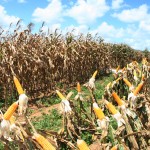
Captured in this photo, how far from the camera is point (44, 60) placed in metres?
16.0

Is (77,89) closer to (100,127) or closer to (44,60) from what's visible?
(100,127)

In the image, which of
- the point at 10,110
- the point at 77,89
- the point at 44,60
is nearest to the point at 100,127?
the point at 10,110

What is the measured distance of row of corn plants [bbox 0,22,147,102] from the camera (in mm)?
13252

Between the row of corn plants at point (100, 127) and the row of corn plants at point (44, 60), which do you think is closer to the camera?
the row of corn plants at point (100, 127)

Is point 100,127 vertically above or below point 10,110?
below

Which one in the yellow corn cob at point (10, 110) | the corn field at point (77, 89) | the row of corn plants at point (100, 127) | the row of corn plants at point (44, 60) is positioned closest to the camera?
the yellow corn cob at point (10, 110)

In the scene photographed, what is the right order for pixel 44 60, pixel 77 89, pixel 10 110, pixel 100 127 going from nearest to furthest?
1. pixel 10 110
2. pixel 100 127
3. pixel 77 89
4. pixel 44 60

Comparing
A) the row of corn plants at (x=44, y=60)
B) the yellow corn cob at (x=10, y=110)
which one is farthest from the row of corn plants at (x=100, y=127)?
the row of corn plants at (x=44, y=60)

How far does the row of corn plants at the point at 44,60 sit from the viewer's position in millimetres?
13252

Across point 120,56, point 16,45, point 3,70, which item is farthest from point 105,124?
point 120,56

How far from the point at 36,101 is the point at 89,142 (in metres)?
6.81

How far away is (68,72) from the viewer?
19.1 m

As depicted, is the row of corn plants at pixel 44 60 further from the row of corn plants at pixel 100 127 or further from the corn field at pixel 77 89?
the row of corn plants at pixel 100 127

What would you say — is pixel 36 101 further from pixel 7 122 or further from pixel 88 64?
pixel 7 122
